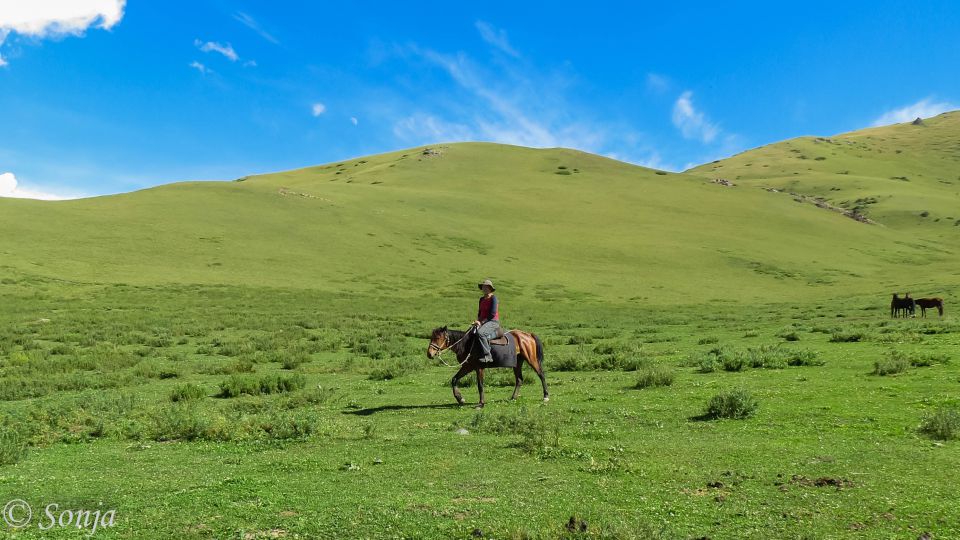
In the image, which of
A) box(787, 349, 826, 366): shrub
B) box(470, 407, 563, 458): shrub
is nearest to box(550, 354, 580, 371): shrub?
box(787, 349, 826, 366): shrub

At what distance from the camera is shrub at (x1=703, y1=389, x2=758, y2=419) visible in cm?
1291

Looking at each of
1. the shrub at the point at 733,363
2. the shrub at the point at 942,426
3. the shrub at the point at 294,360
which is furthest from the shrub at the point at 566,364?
the shrub at the point at 942,426

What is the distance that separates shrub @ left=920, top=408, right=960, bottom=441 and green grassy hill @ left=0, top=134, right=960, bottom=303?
2002 inches

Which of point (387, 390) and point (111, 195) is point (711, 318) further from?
point (111, 195)

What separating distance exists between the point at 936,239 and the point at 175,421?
136 m

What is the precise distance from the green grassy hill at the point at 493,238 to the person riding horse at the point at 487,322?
46061 mm

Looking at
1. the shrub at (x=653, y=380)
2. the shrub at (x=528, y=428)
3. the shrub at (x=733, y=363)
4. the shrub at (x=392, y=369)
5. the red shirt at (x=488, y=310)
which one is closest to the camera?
the shrub at (x=528, y=428)

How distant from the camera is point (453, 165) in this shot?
151 meters

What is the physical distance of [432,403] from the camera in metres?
16.4

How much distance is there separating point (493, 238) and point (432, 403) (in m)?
74.1

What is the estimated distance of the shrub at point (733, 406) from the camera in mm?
12906

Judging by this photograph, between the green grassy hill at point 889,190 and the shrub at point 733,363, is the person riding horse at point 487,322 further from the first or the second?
the green grassy hill at point 889,190

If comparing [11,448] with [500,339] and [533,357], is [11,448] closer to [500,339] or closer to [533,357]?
[500,339]

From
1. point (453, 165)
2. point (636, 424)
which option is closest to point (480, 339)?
point (636, 424)
